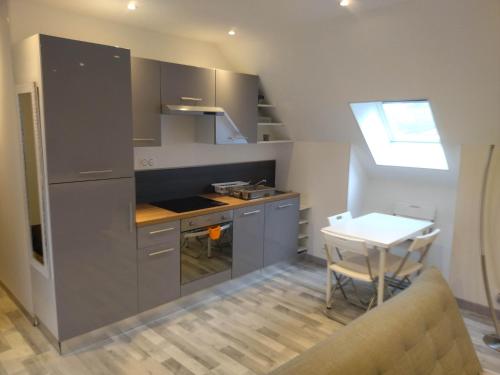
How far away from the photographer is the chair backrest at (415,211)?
3824mm

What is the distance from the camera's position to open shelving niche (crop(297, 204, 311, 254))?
4.56 meters

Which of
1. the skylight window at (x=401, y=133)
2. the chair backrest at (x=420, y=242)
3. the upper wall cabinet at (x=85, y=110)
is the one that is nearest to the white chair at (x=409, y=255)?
the chair backrest at (x=420, y=242)

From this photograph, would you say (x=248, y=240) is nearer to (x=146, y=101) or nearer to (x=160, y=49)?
(x=146, y=101)

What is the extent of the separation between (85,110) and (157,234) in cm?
109

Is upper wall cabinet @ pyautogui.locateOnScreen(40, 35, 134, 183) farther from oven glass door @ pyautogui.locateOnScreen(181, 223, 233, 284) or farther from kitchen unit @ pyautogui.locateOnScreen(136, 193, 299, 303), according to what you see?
oven glass door @ pyautogui.locateOnScreen(181, 223, 233, 284)

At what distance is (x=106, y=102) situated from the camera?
8.60 feet

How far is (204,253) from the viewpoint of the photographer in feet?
11.4

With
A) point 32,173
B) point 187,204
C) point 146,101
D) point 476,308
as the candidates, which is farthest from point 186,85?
point 476,308

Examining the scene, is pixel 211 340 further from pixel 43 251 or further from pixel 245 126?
pixel 245 126

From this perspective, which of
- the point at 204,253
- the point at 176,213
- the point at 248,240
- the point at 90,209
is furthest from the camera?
the point at 248,240

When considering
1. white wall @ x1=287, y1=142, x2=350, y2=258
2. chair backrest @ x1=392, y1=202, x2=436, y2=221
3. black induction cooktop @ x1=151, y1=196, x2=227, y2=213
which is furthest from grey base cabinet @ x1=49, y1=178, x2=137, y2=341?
chair backrest @ x1=392, y1=202, x2=436, y2=221

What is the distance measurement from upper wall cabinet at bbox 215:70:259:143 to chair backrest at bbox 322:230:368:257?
1.40 m

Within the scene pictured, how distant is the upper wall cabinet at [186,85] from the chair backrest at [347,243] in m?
1.64

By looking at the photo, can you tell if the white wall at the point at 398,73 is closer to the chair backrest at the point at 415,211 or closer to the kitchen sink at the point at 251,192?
the chair backrest at the point at 415,211
